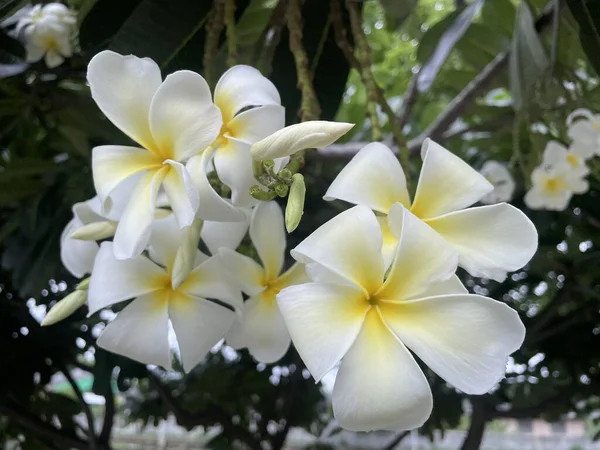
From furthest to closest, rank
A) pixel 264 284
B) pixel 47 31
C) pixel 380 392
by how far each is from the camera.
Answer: pixel 47 31, pixel 264 284, pixel 380 392

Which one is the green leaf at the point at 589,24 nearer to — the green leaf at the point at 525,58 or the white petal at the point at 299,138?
the green leaf at the point at 525,58

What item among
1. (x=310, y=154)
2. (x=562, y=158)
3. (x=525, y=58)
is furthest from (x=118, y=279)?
(x=562, y=158)

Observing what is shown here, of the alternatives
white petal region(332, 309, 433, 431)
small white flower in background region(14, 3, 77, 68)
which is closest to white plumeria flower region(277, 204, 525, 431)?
white petal region(332, 309, 433, 431)

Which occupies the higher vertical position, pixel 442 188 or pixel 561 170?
pixel 442 188

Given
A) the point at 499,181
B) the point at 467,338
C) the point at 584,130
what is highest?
the point at 467,338

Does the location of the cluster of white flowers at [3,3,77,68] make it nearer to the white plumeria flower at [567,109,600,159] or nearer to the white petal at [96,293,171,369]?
the white petal at [96,293,171,369]

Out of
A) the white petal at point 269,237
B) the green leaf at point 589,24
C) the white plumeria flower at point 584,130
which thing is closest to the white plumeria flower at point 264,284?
the white petal at point 269,237

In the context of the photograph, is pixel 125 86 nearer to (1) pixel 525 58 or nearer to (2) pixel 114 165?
(2) pixel 114 165
